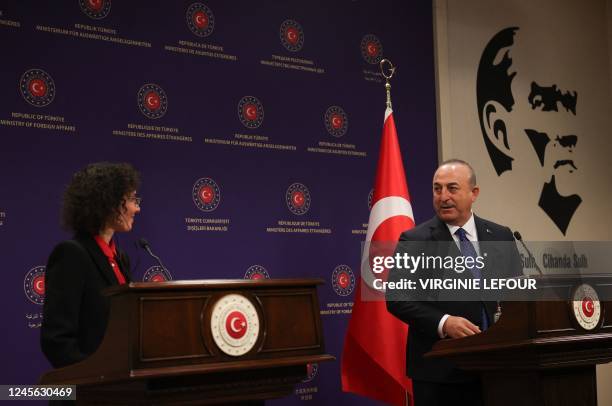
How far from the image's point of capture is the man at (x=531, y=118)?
518 centimetres

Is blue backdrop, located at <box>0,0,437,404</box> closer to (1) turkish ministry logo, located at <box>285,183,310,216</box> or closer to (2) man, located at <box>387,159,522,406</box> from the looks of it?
(1) turkish ministry logo, located at <box>285,183,310,216</box>

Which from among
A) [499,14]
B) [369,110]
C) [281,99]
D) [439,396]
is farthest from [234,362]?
[499,14]

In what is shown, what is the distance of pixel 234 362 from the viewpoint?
1.76 meters

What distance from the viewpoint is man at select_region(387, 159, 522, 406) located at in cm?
280

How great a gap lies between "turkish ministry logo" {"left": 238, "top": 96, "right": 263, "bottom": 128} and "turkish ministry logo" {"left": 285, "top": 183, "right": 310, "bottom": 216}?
419mm

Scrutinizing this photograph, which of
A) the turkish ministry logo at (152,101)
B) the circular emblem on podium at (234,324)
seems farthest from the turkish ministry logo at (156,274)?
the circular emblem on podium at (234,324)

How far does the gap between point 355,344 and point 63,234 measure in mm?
1605

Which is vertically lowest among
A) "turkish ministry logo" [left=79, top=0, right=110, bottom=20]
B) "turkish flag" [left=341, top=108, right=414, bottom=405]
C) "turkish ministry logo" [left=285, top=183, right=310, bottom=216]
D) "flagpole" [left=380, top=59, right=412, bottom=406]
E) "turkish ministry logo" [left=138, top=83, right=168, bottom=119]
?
"turkish flag" [left=341, top=108, right=414, bottom=405]

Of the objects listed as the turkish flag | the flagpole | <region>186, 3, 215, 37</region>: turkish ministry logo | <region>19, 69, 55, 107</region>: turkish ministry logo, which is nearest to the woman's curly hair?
<region>19, 69, 55, 107</region>: turkish ministry logo

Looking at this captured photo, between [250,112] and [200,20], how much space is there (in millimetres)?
566

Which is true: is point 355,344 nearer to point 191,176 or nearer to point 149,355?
point 191,176

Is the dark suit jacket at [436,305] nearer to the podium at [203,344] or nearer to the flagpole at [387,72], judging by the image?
the podium at [203,344]

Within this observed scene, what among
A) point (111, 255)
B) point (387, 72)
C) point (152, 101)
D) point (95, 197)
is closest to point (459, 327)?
point (111, 255)

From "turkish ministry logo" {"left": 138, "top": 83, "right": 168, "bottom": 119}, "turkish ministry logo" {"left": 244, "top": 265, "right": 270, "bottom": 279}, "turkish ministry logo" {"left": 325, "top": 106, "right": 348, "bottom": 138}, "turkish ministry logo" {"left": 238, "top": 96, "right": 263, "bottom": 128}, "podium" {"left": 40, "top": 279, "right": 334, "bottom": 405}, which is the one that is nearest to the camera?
"podium" {"left": 40, "top": 279, "right": 334, "bottom": 405}
